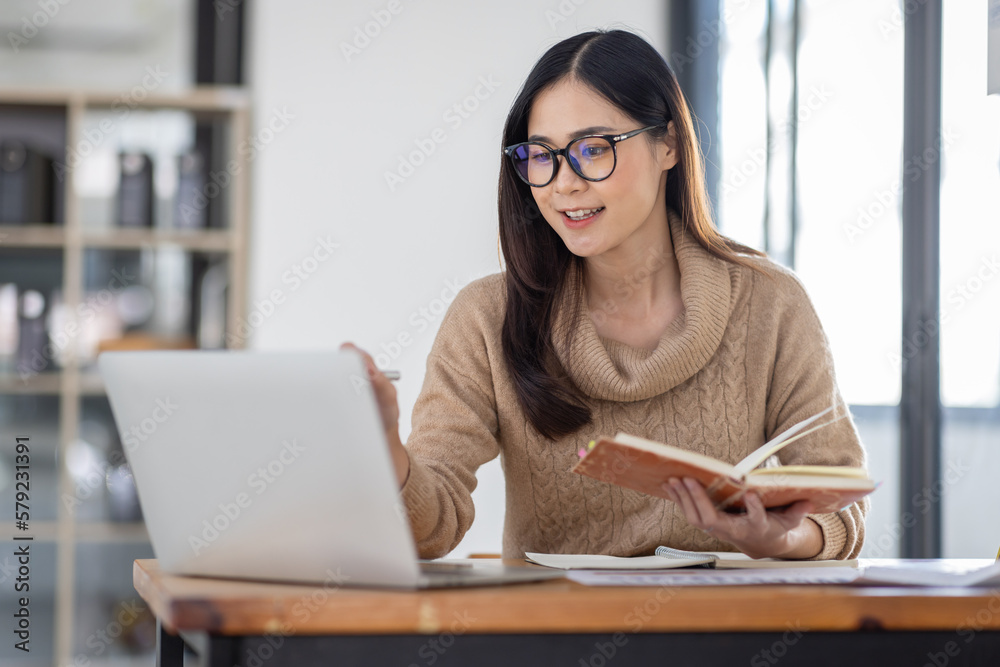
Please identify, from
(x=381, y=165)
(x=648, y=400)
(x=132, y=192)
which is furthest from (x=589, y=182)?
(x=132, y=192)

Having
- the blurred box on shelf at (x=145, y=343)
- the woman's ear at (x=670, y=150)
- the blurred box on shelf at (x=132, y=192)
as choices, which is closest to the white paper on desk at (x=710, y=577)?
the woman's ear at (x=670, y=150)

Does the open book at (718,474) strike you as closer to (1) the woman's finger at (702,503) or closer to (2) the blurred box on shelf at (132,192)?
(1) the woman's finger at (702,503)

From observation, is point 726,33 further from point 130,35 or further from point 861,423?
point 130,35

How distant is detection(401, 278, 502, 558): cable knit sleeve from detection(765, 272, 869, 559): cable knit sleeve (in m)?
0.43

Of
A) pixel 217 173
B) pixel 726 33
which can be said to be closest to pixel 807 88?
pixel 726 33

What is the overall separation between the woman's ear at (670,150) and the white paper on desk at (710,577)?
0.78 metres

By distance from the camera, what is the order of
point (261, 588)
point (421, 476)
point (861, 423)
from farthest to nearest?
point (861, 423), point (421, 476), point (261, 588)

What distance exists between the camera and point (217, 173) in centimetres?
332

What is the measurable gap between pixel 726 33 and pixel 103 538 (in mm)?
2514

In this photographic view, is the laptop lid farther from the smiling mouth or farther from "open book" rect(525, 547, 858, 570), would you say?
the smiling mouth

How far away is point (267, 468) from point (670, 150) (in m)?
1.01

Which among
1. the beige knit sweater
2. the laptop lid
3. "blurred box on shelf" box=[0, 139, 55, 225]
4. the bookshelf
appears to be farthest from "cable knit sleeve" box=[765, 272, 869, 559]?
"blurred box on shelf" box=[0, 139, 55, 225]

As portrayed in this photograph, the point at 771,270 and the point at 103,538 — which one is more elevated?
the point at 771,270

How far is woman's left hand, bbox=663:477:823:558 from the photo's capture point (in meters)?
1.01
